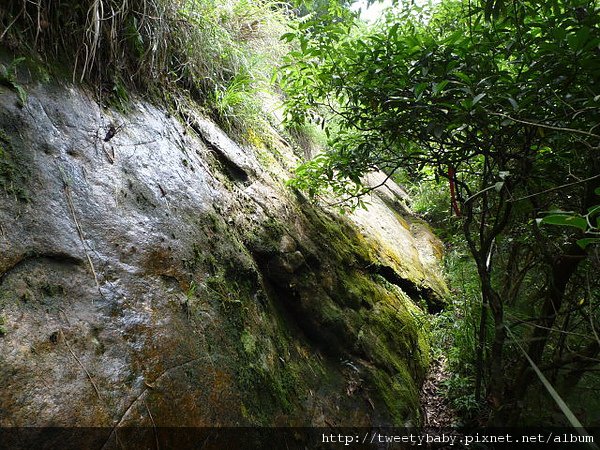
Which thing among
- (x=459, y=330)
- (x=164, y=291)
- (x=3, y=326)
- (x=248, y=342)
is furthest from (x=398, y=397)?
(x=3, y=326)

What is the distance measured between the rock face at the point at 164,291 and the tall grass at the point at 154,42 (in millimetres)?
244

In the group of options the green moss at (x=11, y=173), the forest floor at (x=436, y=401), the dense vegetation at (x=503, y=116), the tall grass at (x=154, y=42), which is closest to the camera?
the green moss at (x=11, y=173)

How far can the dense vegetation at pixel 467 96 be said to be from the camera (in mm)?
1628

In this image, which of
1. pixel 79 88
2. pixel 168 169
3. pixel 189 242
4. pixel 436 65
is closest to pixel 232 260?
pixel 189 242

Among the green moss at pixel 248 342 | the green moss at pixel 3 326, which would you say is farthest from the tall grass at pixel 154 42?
the green moss at pixel 248 342

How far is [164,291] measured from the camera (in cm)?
171

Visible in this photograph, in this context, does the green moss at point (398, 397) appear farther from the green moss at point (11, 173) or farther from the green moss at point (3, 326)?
the green moss at point (11, 173)

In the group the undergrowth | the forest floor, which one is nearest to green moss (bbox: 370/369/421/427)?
the forest floor

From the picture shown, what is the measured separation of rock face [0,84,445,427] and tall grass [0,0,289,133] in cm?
24

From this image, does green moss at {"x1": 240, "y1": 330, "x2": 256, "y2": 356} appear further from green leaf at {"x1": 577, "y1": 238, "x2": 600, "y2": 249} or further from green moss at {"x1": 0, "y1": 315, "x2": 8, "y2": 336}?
green leaf at {"x1": 577, "y1": 238, "x2": 600, "y2": 249}

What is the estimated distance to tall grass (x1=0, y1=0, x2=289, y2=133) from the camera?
6.04 ft

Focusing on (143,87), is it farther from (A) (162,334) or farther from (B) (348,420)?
(B) (348,420)

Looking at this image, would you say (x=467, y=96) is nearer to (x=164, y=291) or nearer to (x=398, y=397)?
(x=164, y=291)

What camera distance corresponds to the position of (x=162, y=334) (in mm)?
1571
